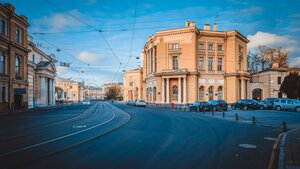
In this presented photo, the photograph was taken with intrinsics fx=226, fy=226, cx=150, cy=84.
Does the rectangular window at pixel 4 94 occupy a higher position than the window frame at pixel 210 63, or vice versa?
the window frame at pixel 210 63

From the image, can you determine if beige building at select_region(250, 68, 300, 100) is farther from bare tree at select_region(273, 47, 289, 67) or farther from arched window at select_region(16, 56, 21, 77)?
arched window at select_region(16, 56, 21, 77)

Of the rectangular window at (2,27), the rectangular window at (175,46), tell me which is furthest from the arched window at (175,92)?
the rectangular window at (2,27)

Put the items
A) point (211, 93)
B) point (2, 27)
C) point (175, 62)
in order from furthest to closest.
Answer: point (175, 62) → point (211, 93) → point (2, 27)

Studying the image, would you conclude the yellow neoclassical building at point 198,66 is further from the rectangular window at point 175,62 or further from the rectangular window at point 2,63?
the rectangular window at point 2,63

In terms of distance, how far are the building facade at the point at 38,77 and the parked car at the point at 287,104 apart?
41467 mm

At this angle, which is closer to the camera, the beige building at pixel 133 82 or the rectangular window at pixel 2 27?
the rectangular window at pixel 2 27

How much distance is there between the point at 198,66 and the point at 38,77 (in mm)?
35071

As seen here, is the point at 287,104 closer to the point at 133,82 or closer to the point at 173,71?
the point at 173,71

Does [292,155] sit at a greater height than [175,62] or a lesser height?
lesser

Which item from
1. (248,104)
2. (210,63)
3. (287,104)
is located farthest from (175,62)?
(287,104)

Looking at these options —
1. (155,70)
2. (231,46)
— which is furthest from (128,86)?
(231,46)

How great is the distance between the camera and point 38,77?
155ft

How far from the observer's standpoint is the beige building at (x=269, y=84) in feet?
176

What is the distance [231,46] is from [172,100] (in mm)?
A: 18876
